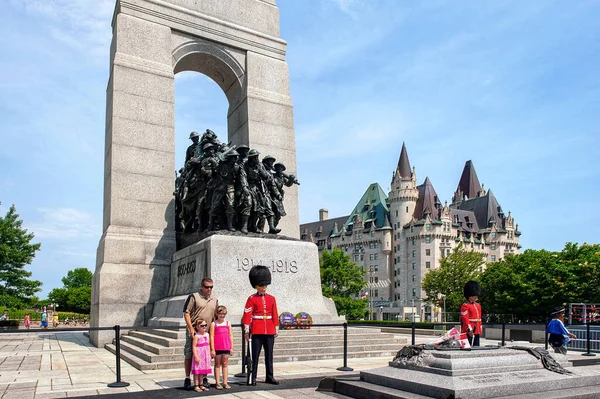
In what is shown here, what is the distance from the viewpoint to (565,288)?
50094mm

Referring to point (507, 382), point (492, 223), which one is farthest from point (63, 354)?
point (492, 223)

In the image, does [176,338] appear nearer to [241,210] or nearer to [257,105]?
[241,210]

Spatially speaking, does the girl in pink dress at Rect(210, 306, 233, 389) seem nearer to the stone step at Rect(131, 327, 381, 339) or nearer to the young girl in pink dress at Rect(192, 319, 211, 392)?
the young girl in pink dress at Rect(192, 319, 211, 392)

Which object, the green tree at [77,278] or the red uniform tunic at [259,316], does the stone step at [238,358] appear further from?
the green tree at [77,278]

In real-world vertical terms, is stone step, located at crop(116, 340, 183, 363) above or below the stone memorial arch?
below

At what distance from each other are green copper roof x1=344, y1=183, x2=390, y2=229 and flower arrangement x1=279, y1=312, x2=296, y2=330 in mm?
92237

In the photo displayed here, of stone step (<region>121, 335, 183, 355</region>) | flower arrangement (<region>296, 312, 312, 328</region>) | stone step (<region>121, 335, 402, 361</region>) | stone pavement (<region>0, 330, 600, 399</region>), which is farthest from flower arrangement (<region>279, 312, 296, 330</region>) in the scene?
stone step (<region>121, 335, 183, 355</region>)

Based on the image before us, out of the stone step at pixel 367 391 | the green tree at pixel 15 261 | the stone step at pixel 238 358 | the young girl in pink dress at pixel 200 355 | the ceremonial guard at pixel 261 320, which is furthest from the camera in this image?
the green tree at pixel 15 261

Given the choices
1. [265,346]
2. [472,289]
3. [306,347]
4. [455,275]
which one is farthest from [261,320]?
[455,275]

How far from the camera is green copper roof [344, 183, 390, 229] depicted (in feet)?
348

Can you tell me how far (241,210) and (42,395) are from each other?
28.9ft

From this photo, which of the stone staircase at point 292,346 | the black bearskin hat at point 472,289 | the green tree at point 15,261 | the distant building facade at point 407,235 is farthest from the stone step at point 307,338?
the distant building facade at point 407,235

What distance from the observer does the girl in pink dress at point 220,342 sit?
27.5 ft

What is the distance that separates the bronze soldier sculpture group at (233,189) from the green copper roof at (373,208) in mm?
89050
